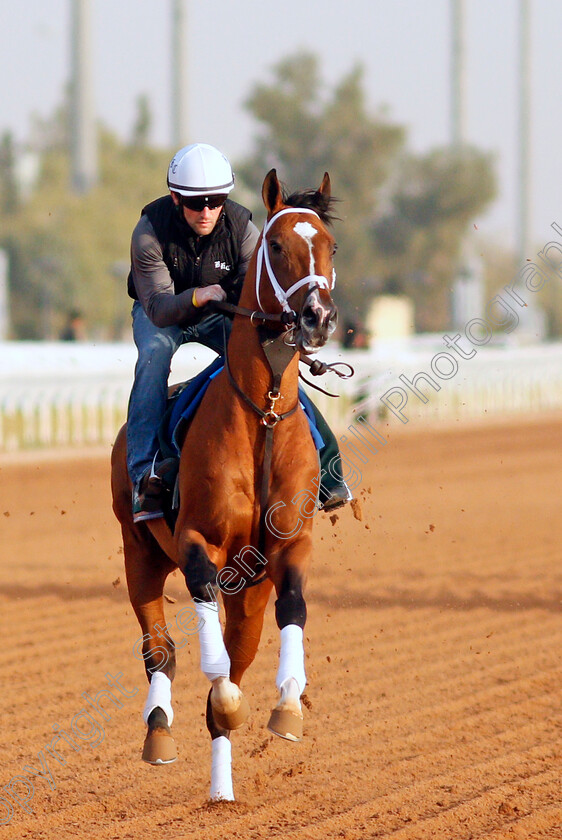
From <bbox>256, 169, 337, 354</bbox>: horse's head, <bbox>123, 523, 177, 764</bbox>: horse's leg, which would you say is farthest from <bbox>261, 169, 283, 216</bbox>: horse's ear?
<bbox>123, 523, 177, 764</bbox>: horse's leg

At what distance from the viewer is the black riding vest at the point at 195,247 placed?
17.4 feet

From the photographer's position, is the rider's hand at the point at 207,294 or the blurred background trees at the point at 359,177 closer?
the rider's hand at the point at 207,294

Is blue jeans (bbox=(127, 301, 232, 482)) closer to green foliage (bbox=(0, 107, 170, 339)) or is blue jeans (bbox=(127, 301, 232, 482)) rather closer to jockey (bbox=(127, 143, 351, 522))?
jockey (bbox=(127, 143, 351, 522))

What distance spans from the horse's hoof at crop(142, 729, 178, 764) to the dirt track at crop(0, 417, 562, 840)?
17 centimetres

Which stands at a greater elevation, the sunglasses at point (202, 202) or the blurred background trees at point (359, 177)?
the blurred background trees at point (359, 177)

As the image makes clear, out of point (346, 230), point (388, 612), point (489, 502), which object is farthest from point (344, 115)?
point (388, 612)

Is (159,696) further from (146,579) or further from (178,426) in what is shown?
(178,426)

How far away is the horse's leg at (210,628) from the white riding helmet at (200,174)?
4.92 ft

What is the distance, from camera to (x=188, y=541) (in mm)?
4680

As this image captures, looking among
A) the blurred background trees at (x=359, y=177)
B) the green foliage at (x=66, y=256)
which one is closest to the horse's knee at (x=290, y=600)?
the green foliage at (x=66, y=256)

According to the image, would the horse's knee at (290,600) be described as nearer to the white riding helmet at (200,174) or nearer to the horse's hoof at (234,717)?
the horse's hoof at (234,717)

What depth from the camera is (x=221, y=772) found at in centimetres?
498

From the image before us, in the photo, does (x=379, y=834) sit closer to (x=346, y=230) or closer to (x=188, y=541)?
Result: (x=188, y=541)

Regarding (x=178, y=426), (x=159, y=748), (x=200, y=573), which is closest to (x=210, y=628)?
(x=200, y=573)
